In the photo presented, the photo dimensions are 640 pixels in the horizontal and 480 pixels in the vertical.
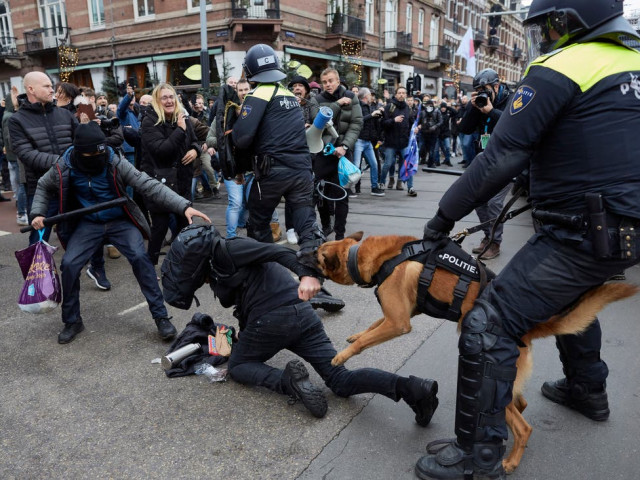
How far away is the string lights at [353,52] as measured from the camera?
25166mm

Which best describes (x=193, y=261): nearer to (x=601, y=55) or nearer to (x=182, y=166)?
(x=601, y=55)

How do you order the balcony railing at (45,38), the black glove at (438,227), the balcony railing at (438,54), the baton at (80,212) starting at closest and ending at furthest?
1. the black glove at (438,227)
2. the baton at (80,212)
3. the balcony railing at (45,38)
4. the balcony railing at (438,54)

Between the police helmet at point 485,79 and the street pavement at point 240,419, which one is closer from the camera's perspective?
the street pavement at point 240,419

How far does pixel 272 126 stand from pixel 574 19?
2.81 m

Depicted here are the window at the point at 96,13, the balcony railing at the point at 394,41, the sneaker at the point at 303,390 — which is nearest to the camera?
the sneaker at the point at 303,390

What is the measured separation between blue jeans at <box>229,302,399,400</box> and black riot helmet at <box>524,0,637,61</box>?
72.1 inches

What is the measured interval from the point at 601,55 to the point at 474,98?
3601mm

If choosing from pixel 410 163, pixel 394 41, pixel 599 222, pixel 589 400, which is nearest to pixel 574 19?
pixel 599 222

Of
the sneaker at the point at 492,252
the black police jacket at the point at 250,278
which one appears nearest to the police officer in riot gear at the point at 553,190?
the black police jacket at the point at 250,278

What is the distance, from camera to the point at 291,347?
9.83ft

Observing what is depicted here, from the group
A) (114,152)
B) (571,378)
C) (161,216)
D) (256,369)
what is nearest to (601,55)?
(571,378)

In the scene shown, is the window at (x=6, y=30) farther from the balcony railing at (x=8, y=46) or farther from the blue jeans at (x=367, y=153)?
the blue jeans at (x=367, y=153)

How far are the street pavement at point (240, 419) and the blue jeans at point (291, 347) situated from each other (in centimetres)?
15

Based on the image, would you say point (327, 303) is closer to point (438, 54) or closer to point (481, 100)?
point (481, 100)
